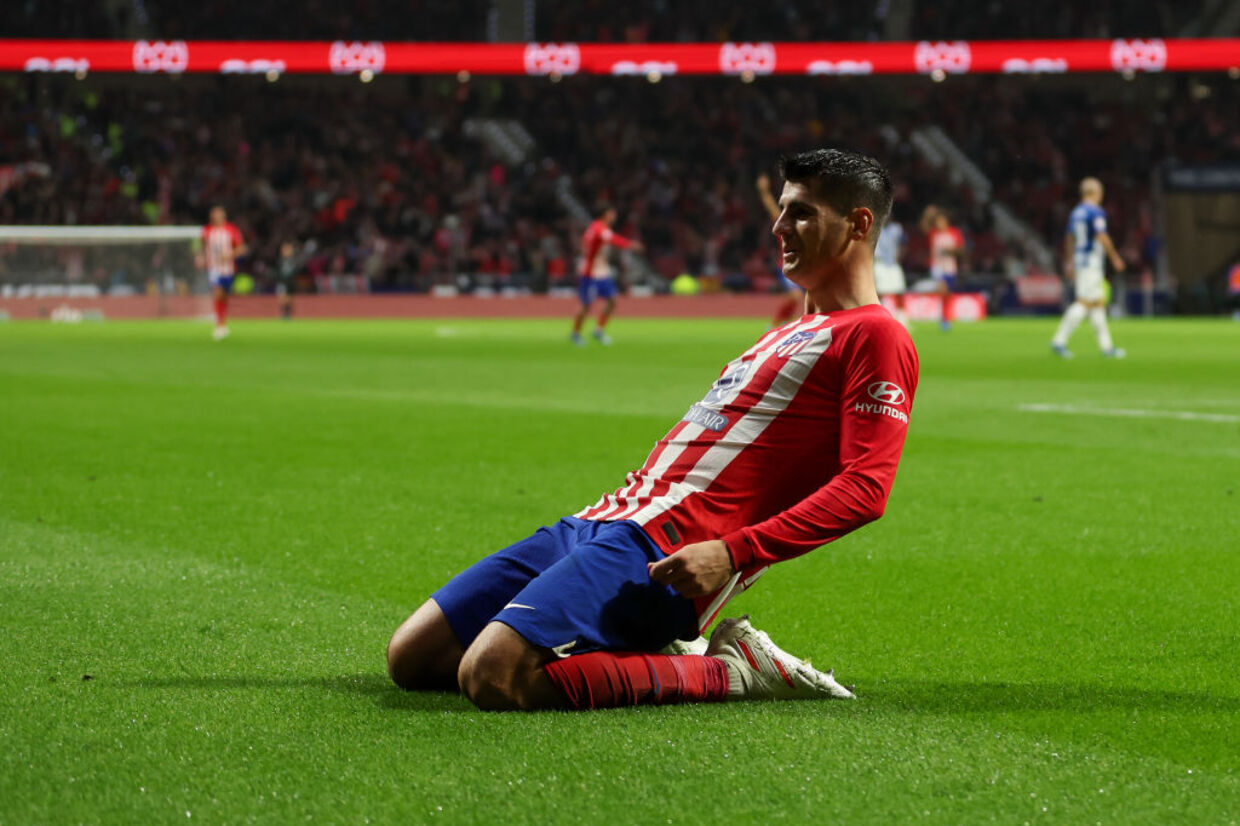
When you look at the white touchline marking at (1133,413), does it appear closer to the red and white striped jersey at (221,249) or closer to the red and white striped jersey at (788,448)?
the red and white striped jersey at (788,448)

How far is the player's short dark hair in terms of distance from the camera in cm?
414

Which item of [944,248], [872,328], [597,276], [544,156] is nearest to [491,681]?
[872,328]

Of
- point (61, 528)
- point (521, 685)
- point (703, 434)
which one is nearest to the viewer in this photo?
point (521, 685)

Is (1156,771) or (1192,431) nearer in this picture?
(1156,771)

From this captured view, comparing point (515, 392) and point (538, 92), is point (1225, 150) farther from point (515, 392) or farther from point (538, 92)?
point (515, 392)

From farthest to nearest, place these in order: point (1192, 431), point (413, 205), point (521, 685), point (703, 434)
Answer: point (413, 205) → point (1192, 431) → point (703, 434) → point (521, 685)

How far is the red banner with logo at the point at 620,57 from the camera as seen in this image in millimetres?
39875

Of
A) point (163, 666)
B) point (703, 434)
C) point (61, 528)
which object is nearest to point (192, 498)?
point (61, 528)

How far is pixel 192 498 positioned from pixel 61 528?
43.4 inches

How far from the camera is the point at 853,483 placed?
3.98 metres

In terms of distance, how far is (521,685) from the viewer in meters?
4.04

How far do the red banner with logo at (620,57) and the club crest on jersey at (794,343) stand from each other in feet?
123

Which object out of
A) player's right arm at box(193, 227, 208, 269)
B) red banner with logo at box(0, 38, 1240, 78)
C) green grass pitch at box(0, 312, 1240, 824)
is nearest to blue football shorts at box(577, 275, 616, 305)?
player's right arm at box(193, 227, 208, 269)

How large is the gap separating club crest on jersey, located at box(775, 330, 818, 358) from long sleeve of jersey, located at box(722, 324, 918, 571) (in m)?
0.17
